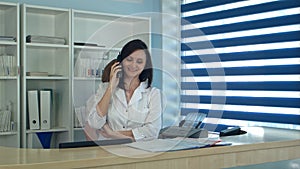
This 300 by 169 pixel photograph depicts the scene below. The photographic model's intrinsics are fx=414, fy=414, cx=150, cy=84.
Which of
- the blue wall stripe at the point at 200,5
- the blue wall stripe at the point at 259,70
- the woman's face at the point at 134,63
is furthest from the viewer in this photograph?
the blue wall stripe at the point at 200,5

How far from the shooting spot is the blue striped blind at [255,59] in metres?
3.26

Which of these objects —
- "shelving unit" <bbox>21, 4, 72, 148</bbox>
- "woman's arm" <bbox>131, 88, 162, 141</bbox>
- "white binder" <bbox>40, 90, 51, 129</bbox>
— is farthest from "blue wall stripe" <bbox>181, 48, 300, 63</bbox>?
"white binder" <bbox>40, 90, 51, 129</bbox>

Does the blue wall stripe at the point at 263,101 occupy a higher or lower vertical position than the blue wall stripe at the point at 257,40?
lower

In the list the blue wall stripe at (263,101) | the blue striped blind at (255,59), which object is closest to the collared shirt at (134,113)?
the blue striped blind at (255,59)

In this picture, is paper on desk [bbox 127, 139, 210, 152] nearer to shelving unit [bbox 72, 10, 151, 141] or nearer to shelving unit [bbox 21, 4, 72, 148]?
shelving unit [bbox 72, 10, 151, 141]

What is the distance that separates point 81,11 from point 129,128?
183 centimetres

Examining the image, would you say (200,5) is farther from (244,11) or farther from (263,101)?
(263,101)

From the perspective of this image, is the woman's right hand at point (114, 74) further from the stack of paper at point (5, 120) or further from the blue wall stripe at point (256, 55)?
the stack of paper at point (5, 120)

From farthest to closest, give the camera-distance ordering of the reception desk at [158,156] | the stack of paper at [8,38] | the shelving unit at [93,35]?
the shelving unit at [93,35] → the stack of paper at [8,38] → the reception desk at [158,156]

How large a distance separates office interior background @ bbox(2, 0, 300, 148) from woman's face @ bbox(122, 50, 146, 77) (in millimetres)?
460

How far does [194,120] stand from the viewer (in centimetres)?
230

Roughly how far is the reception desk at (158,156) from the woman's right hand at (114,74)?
0.44m

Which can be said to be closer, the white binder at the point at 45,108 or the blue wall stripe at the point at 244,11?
the blue wall stripe at the point at 244,11

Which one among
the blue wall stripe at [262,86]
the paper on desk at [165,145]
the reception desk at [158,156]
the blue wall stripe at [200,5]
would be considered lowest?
the reception desk at [158,156]
